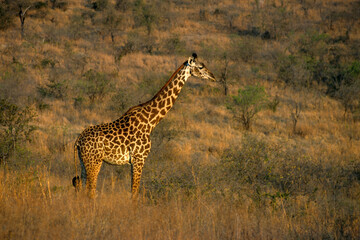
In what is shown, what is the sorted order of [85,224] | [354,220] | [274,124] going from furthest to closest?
[274,124] < [354,220] < [85,224]

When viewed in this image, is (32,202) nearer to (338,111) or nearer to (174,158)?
(174,158)

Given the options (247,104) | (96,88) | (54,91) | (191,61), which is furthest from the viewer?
(54,91)

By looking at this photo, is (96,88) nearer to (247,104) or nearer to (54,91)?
(54,91)

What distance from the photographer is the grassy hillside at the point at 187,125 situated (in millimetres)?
4707

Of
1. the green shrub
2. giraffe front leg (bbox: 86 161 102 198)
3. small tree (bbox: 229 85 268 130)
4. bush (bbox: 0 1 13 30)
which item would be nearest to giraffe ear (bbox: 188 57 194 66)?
giraffe front leg (bbox: 86 161 102 198)

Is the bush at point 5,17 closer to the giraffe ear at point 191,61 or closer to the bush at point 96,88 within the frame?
the bush at point 96,88

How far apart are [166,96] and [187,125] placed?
8490 mm

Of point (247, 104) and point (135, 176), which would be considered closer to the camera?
point (135, 176)

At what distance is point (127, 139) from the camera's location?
18.2ft

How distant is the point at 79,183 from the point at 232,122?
36.7 ft

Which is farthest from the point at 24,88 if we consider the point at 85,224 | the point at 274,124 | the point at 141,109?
the point at 85,224

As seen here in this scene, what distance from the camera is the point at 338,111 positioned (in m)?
17.7

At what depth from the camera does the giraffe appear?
5359mm

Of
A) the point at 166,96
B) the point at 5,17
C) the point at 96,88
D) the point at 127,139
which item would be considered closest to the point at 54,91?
the point at 96,88
